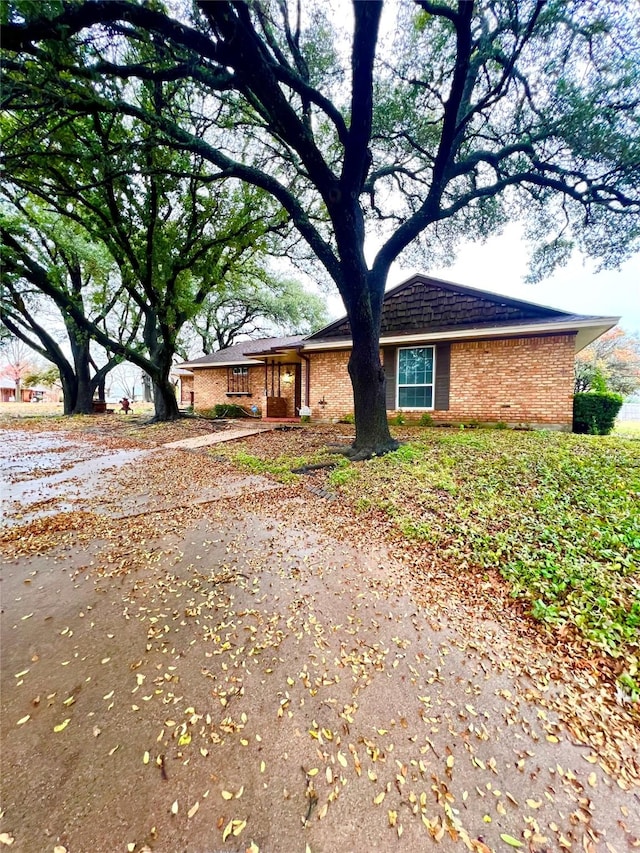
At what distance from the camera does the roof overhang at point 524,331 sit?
8.06 metres

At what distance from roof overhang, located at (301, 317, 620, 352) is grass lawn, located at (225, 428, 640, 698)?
144 inches

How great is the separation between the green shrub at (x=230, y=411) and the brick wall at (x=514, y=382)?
833 cm

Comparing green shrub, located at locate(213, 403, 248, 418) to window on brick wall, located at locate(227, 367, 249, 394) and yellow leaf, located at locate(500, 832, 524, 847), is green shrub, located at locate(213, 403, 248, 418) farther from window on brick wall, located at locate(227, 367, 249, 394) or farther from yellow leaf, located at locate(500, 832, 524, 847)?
Result: yellow leaf, located at locate(500, 832, 524, 847)

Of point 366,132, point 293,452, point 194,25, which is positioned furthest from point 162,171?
point 293,452

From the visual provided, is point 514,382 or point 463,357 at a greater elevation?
point 463,357

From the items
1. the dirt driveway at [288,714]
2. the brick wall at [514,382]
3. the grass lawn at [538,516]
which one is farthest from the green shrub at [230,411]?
the dirt driveway at [288,714]

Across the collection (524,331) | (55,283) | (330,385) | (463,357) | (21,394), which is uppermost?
(55,283)

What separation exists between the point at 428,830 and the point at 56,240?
18762mm

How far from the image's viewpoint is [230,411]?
1650cm

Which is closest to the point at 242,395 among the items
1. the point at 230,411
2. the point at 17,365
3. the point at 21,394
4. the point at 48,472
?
the point at 230,411

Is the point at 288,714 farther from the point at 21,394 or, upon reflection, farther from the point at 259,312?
the point at 21,394

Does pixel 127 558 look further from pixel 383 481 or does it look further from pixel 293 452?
pixel 293 452

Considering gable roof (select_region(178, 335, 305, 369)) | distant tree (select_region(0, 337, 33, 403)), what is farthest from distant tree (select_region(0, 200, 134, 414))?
distant tree (select_region(0, 337, 33, 403))

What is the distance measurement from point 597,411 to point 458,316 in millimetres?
4458
